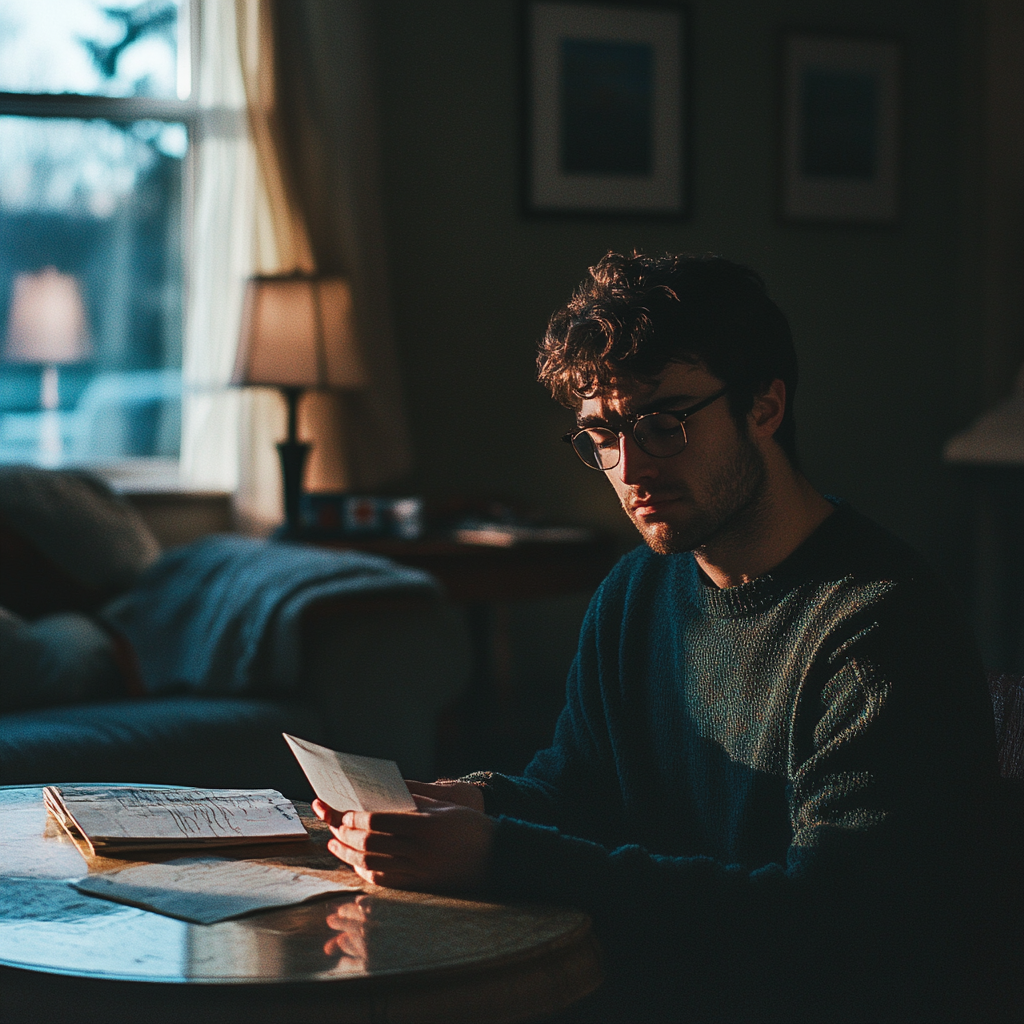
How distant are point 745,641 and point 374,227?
8.35 ft

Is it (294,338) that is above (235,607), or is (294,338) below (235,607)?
above

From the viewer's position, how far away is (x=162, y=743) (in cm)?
211

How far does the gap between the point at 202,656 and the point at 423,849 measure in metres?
1.55

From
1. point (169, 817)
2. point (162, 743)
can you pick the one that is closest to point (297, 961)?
point (169, 817)

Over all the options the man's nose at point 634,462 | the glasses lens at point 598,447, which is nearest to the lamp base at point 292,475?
the glasses lens at point 598,447

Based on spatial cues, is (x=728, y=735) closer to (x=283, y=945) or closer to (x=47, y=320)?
(x=283, y=945)

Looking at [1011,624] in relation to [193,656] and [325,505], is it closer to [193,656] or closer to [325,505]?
[325,505]

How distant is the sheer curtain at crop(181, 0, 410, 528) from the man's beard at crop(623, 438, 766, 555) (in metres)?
2.34

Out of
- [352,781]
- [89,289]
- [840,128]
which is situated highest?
[840,128]

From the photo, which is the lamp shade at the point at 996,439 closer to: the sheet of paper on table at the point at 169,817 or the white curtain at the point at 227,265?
the white curtain at the point at 227,265

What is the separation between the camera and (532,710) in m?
3.67

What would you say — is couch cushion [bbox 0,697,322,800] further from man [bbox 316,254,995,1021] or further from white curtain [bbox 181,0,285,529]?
white curtain [bbox 181,0,285,529]

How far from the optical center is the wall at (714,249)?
11.7ft

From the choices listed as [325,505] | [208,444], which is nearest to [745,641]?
[325,505]
